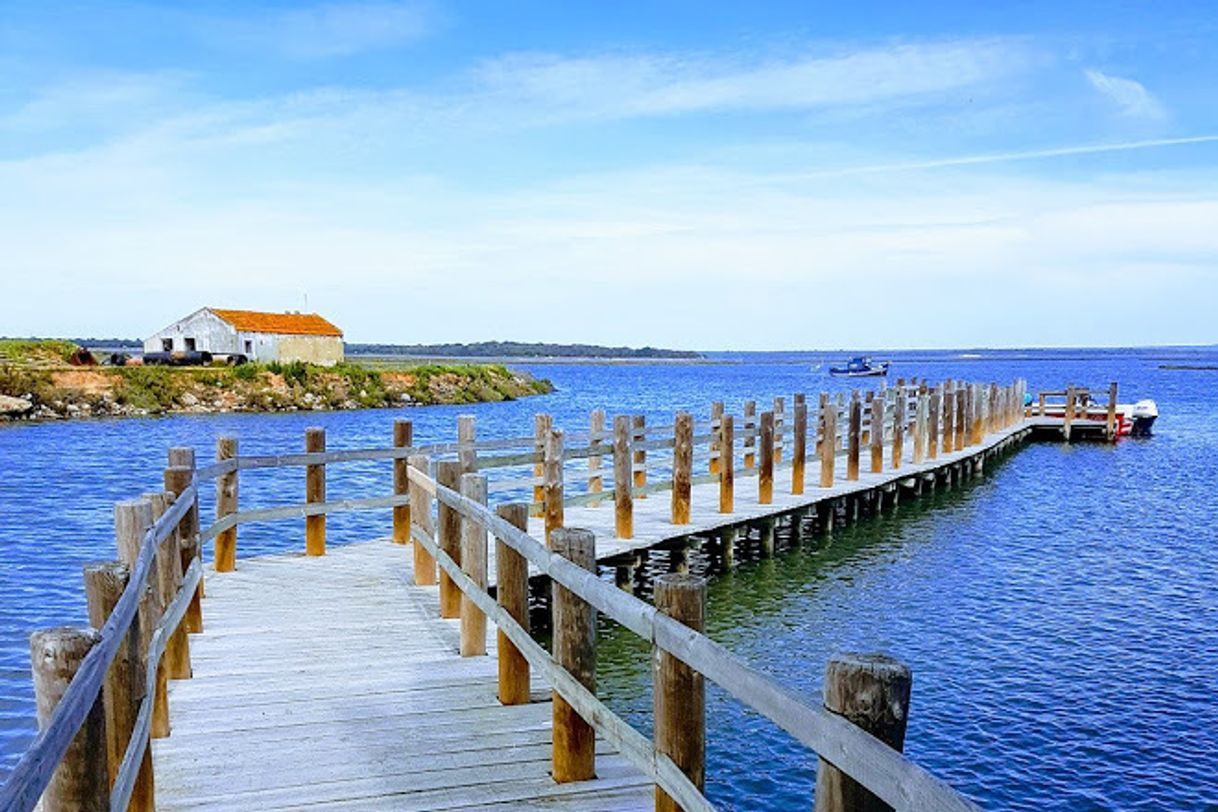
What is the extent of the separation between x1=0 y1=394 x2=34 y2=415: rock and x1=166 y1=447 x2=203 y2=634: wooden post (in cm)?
5219

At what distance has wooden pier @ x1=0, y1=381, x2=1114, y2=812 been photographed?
333 centimetres

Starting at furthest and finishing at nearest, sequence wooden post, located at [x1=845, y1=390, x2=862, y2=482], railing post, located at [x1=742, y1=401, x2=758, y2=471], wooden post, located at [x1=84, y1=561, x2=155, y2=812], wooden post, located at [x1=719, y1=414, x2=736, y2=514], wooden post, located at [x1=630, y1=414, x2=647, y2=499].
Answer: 1. wooden post, located at [x1=845, y1=390, x2=862, y2=482]
2. railing post, located at [x1=742, y1=401, x2=758, y2=471]
3. wooden post, located at [x1=719, y1=414, x2=736, y2=514]
4. wooden post, located at [x1=630, y1=414, x2=647, y2=499]
5. wooden post, located at [x1=84, y1=561, x2=155, y2=812]

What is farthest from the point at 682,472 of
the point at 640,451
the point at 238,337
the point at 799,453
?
the point at 238,337

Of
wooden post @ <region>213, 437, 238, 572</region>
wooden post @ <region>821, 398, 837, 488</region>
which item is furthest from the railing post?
wooden post @ <region>213, 437, 238, 572</region>

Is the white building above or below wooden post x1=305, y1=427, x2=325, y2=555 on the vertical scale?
above

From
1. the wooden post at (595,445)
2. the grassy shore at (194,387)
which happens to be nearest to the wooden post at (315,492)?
the wooden post at (595,445)

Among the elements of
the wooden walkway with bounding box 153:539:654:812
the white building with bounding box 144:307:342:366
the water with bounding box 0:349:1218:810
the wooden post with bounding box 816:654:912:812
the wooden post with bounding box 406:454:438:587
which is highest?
the white building with bounding box 144:307:342:366

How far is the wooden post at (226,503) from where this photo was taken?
450 inches

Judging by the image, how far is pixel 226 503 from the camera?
11.5m

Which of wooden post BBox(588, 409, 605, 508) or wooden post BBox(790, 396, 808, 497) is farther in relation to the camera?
wooden post BBox(790, 396, 808, 497)

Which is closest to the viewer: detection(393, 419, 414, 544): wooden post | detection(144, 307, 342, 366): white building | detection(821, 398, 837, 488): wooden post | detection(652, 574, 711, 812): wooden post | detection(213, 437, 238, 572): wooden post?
detection(652, 574, 711, 812): wooden post

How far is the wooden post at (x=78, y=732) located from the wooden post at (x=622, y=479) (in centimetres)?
1080

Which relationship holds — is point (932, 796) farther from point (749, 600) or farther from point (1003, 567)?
point (1003, 567)

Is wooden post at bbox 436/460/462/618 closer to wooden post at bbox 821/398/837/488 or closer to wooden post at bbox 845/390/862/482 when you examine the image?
wooden post at bbox 821/398/837/488
